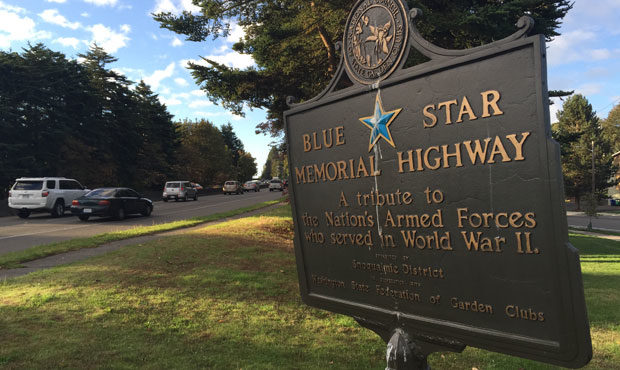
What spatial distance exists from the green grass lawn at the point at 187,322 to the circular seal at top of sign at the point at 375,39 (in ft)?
8.98

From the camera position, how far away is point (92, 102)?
39.9 metres

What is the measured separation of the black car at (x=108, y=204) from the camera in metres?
16.1

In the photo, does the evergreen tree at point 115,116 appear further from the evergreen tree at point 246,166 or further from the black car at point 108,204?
the evergreen tree at point 246,166

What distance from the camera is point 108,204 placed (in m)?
16.3

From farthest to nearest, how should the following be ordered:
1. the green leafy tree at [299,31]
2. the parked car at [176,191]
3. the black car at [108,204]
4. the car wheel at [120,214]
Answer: the parked car at [176,191] → the car wheel at [120,214] → the black car at [108,204] → the green leafy tree at [299,31]

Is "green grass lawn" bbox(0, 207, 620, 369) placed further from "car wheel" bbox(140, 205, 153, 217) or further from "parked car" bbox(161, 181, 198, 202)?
"parked car" bbox(161, 181, 198, 202)

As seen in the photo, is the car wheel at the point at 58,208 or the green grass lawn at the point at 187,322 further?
the car wheel at the point at 58,208

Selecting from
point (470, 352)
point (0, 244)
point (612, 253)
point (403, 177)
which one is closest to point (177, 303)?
point (470, 352)

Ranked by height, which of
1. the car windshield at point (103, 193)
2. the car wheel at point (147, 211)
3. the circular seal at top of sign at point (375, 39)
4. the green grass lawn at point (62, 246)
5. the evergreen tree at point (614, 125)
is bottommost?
the green grass lawn at point (62, 246)

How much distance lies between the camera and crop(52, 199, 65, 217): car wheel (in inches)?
725

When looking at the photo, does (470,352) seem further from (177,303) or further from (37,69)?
(37,69)

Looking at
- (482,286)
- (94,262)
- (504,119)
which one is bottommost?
(94,262)

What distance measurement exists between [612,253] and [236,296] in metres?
15.9

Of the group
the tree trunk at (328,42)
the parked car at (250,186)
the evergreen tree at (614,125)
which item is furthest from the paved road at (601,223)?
the parked car at (250,186)
